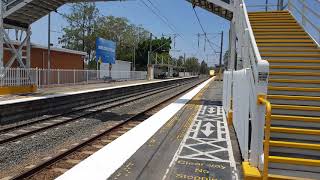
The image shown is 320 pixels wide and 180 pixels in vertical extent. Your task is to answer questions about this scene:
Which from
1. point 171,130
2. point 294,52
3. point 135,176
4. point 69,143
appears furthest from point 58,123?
point 294,52

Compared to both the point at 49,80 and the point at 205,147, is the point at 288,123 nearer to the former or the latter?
the point at 205,147

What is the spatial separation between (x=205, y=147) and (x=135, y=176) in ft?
9.93

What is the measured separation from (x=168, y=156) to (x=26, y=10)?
48.3ft

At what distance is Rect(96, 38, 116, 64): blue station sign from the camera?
148ft

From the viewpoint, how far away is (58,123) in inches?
506

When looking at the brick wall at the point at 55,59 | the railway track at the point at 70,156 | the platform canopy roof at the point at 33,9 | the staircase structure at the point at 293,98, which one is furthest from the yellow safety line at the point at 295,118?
the brick wall at the point at 55,59

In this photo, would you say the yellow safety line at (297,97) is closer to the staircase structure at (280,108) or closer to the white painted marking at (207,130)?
the staircase structure at (280,108)

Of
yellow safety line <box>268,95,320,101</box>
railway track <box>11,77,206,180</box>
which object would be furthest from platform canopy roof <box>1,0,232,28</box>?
yellow safety line <box>268,95,320,101</box>

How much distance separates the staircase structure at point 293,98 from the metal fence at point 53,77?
13844 millimetres

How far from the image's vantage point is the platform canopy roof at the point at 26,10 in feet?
61.2

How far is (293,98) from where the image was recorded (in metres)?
8.00

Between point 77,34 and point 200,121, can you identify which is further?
point 77,34

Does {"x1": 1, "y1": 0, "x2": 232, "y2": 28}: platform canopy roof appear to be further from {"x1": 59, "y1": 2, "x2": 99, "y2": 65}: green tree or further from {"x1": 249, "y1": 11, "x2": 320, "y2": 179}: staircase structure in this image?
{"x1": 59, "y1": 2, "x2": 99, "y2": 65}: green tree

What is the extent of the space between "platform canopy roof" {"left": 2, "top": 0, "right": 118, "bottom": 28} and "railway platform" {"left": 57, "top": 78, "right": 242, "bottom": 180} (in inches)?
423
